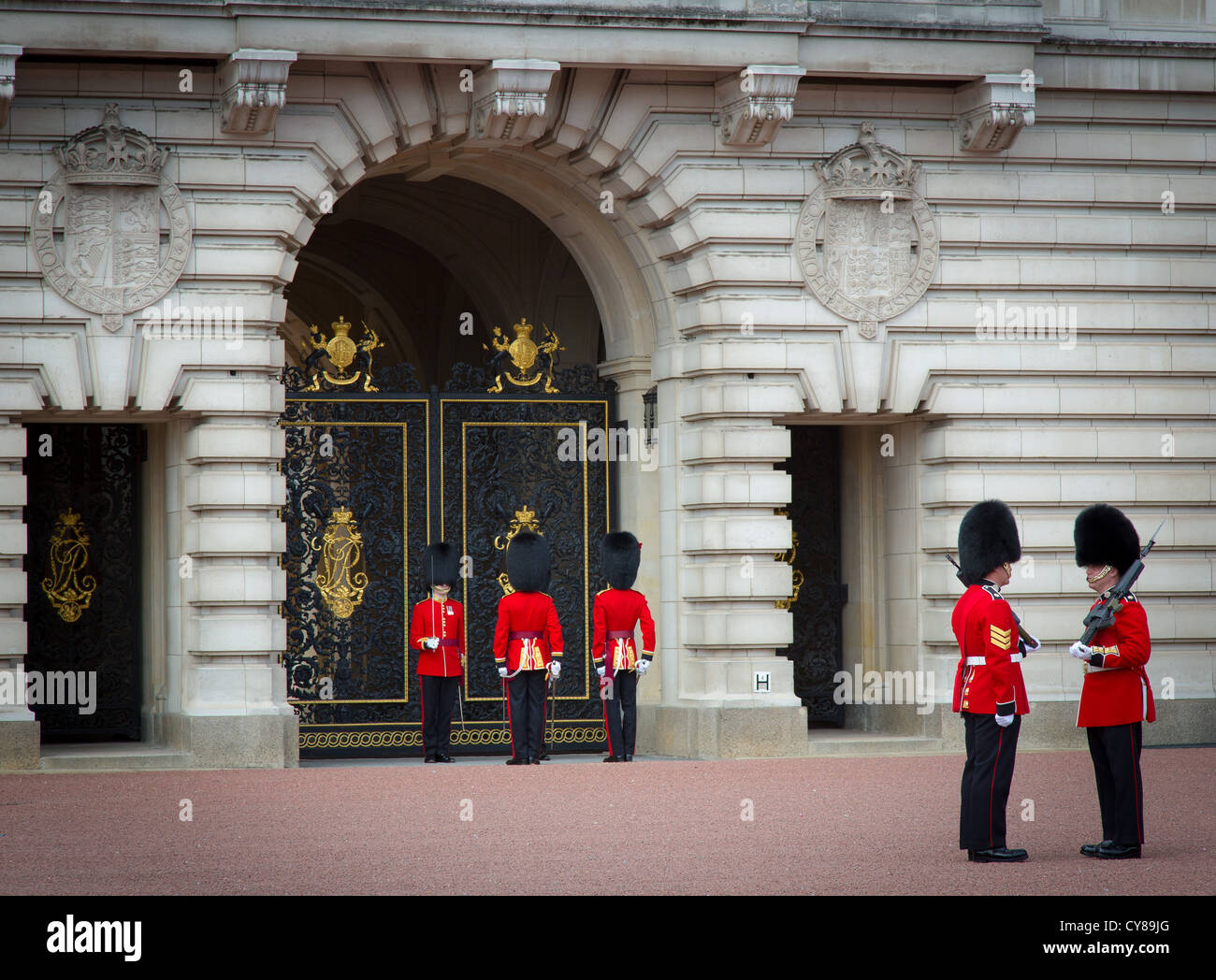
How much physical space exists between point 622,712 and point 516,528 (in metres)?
1.88

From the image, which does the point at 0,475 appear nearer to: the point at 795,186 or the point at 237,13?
the point at 237,13

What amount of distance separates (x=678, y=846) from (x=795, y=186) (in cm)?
697

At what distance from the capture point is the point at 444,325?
23344 millimetres

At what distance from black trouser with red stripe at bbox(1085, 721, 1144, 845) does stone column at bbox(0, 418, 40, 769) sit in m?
7.37

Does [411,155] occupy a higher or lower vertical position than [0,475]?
higher

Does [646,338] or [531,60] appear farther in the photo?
[646,338]

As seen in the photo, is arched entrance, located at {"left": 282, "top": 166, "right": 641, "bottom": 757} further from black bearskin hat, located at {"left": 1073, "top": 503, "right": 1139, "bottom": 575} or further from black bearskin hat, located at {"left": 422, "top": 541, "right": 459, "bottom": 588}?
black bearskin hat, located at {"left": 1073, "top": 503, "right": 1139, "bottom": 575}

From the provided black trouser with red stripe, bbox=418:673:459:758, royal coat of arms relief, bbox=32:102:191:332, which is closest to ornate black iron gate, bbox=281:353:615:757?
black trouser with red stripe, bbox=418:673:459:758

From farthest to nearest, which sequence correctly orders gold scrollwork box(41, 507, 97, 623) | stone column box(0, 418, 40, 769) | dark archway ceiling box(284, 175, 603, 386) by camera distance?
dark archway ceiling box(284, 175, 603, 386) → gold scrollwork box(41, 507, 97, 623) → stone column box(0, 418, 40, 769)

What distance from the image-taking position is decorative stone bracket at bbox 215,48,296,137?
13.6m

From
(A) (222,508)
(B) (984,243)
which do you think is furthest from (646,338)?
(A) (222,508)

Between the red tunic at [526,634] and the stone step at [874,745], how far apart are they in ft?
6.81

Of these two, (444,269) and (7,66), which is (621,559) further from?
(444,269)

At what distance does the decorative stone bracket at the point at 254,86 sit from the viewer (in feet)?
44.5
